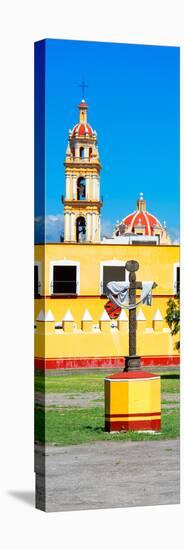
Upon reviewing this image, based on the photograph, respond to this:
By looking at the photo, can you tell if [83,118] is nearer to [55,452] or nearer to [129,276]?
[129,276]

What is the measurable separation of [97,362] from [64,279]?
820 millimetres

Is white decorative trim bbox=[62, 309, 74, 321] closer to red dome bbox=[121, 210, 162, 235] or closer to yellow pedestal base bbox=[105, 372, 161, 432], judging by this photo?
yellow pedestal base bbox=[105, 372, 161, 432]

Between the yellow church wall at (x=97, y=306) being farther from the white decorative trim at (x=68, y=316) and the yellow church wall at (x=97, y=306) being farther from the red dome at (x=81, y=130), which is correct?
the red dome at (x=81, y=130)

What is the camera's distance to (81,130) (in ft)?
50.0

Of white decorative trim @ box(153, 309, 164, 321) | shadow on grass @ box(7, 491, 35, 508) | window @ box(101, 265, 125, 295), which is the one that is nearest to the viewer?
window @ box(101, 265, 125, 295)

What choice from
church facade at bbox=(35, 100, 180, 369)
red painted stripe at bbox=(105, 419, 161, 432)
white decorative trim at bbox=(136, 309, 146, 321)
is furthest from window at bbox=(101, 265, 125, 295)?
red painted stripe at bbox=(105, 419, 161, 432)

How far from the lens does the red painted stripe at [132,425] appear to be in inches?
611

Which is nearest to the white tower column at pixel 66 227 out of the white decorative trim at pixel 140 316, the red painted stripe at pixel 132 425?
the white decorative trim at pixel 140 316

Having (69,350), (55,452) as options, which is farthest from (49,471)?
(69,350)

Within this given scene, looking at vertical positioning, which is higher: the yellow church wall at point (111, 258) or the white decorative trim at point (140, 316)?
the yellow church wall at point (111, 258)

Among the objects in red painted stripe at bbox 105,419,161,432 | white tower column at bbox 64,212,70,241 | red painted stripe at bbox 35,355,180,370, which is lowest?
red painted stripe at bbox 105,419,161,432

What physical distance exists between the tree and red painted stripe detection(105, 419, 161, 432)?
0.89 meters

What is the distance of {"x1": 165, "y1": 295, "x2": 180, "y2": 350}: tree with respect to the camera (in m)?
15.9

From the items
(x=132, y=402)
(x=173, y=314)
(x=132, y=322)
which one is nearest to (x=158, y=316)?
(x=173, y=314)
